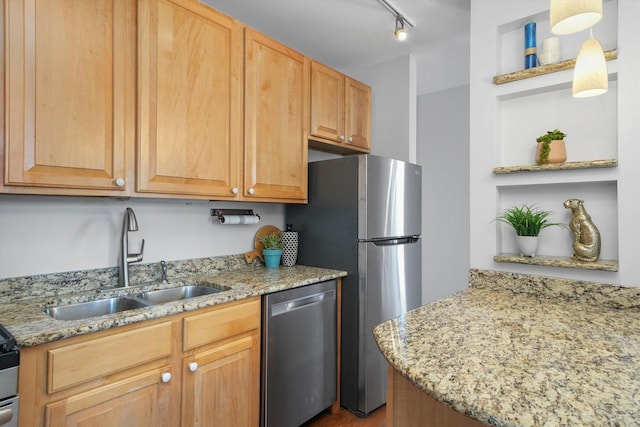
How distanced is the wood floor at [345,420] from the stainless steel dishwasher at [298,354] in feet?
0.32

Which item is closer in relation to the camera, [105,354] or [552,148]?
[105,354]

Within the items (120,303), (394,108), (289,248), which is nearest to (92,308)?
(120,303)

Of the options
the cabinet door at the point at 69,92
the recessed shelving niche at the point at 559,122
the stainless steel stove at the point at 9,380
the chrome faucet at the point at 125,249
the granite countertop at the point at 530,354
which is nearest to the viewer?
the granite countertop at the point at 530,354

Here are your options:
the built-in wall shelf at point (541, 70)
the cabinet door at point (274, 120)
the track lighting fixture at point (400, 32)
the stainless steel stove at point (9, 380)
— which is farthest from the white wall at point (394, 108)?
the stainless steel stove at point (9, 380)

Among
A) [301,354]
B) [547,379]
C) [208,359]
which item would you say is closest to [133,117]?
[208,359]

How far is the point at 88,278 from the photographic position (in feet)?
5.63

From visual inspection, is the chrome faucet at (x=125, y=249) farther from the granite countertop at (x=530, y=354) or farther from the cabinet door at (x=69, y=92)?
the granite countertop at (x=530, y=354)

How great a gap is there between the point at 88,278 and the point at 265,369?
3.17ft

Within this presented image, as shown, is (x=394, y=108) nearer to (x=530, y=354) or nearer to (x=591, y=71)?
(x=591, y=71)

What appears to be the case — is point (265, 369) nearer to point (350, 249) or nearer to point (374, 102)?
point (350, 249)

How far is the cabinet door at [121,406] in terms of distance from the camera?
3.87 feet

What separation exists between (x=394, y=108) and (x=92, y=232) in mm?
2332

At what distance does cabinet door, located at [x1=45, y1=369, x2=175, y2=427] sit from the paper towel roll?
1.01 m

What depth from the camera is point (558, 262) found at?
1.48 m
